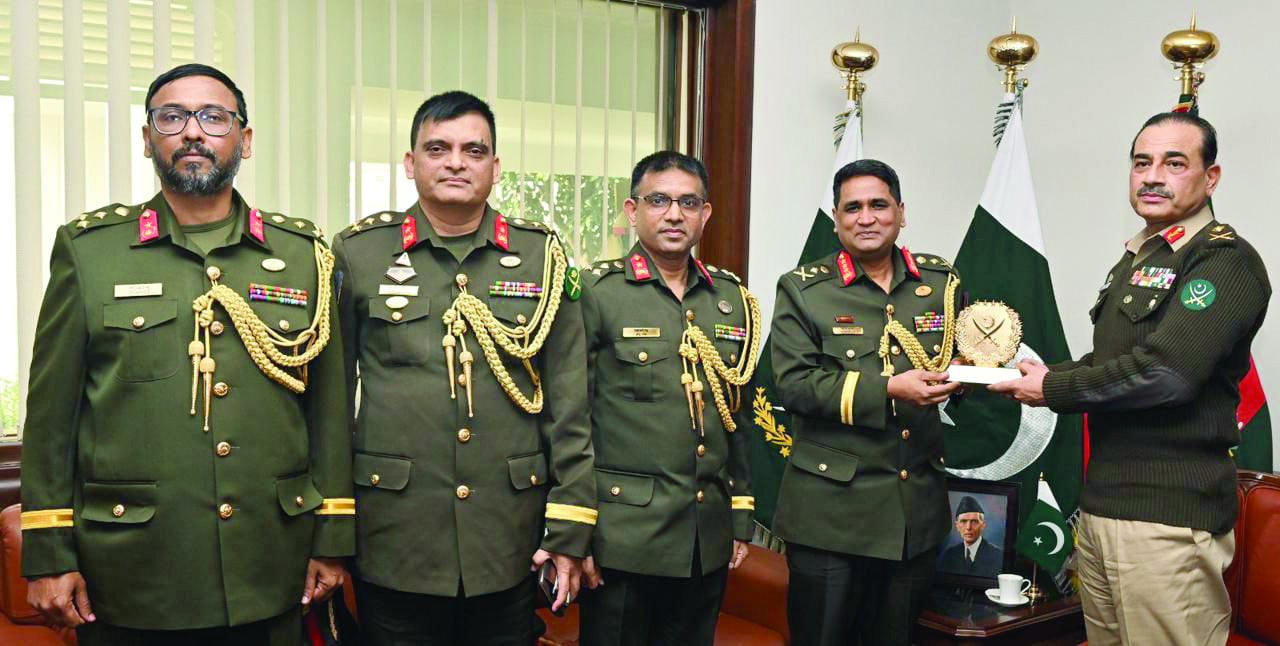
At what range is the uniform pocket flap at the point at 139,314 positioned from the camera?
1.67m

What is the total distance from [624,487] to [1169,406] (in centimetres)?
116

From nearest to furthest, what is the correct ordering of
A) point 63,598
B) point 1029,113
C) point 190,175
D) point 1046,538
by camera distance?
point 63,598, point 190,175, point 1046,538, point 1029,113

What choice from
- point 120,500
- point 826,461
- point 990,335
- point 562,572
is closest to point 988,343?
point 990,335

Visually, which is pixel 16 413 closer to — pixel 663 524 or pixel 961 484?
pixel 663 524

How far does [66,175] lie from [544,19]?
151cm

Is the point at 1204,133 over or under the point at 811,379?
over

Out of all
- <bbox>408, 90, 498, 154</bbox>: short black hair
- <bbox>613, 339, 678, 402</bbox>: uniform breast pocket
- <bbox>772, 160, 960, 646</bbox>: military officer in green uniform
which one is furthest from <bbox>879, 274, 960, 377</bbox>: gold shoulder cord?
<bbox>408, 90, 498, 154</bbox>: short black hair

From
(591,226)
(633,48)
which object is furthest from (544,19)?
(591,226)

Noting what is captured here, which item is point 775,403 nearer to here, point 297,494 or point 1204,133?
point 1204,133

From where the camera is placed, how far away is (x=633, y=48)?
3510mm

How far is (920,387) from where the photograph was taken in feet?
7.41

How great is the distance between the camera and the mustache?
2.15m

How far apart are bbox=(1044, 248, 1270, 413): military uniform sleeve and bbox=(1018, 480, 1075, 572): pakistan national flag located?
1079mm

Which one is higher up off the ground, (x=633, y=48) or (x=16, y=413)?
(x=633, y=48)
